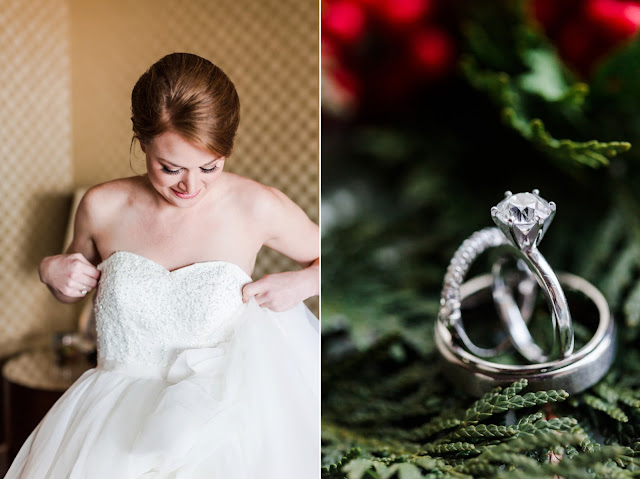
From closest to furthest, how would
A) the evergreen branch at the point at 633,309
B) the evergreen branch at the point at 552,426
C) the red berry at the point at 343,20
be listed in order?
the evergreen branch at the point at 552,426
the evergreen branch at the point at 633,309
the red berry at the point at 343,20

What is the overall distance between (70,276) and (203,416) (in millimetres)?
110

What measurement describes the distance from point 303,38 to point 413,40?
257 mm

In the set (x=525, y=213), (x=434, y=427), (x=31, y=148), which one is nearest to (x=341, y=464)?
(x=434, y=427)

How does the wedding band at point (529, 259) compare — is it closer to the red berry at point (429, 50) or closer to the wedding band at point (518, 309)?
the wedding band at point (518, 309)

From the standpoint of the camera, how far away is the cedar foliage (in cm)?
30

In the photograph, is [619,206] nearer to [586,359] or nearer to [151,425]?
[586,359]

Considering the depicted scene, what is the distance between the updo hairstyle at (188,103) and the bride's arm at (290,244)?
0.13 feet

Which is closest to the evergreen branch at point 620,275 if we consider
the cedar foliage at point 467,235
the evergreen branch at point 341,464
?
the cedar foliage at point 467,235

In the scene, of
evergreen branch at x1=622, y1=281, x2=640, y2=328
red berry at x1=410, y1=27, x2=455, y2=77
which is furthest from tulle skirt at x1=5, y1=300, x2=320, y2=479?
red berry at x1=410, y1=27, x2=455, y2=77

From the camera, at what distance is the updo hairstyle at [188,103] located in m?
0.31

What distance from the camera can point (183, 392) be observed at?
30 cm

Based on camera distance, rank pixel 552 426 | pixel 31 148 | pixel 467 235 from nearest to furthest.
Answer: pixel 552 426
pixel 31 148
pixel 467 235

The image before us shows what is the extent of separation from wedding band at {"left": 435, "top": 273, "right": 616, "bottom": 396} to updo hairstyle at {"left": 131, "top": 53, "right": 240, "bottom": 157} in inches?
6.7

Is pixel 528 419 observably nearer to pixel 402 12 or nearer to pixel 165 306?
pixel 165 306
